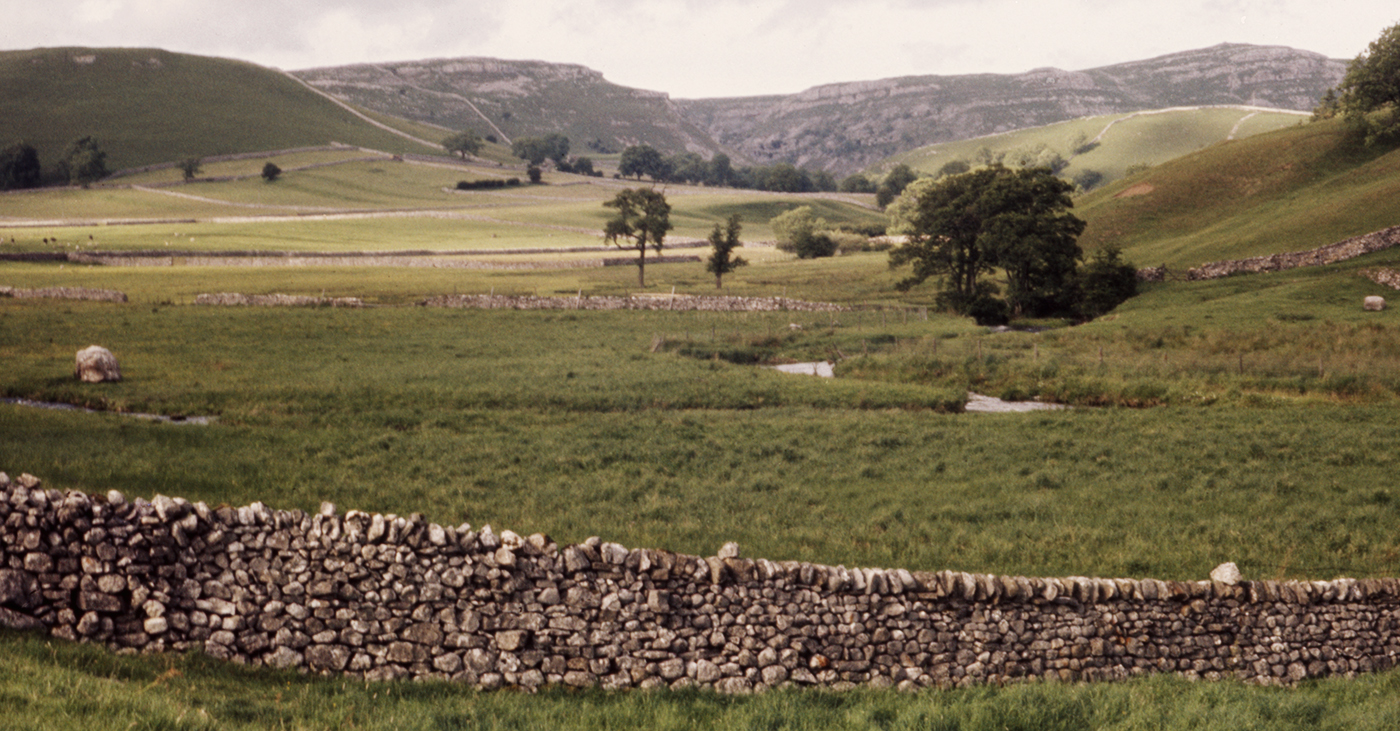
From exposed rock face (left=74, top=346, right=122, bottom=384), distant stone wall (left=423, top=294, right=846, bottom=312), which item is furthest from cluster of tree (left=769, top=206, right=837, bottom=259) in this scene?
exposed rock face (left=74, top=346, right=122, bottom=384)

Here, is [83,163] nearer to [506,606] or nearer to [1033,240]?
[1033,240]

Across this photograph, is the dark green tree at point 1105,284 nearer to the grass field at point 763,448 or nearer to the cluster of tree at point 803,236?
the grass field at point 763,448

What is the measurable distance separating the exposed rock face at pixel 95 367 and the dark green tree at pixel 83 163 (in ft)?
573

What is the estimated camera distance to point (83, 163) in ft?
556

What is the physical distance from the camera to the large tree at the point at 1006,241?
67562 mm

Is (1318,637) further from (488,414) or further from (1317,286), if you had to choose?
(1317,286)

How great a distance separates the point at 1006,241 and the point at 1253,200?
37.3 metres

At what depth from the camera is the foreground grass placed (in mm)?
7910

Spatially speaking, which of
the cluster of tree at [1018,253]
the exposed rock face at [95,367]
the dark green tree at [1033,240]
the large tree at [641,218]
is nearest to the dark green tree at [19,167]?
the large tree at [641,218]

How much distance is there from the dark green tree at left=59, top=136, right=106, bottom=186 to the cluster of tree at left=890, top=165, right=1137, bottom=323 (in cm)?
17585

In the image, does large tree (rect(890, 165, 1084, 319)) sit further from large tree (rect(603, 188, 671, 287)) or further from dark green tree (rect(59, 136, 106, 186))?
dark green tree (rect(59, 136, 106, 186))

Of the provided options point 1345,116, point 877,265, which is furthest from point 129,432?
point 1345,116

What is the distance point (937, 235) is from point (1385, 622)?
218 ft

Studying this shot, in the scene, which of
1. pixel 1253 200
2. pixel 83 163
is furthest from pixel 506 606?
pixel 83 163
